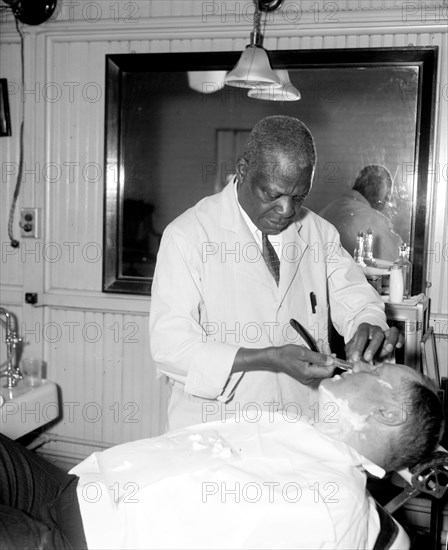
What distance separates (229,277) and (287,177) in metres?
0.40

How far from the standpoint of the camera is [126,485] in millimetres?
1580

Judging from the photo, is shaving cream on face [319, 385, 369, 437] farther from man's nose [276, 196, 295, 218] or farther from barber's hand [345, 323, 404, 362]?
man's nose [276, 196, 295, 218]

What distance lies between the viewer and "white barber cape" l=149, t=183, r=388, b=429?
191cm

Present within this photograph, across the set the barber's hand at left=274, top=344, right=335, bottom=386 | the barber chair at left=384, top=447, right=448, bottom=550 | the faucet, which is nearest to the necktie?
the barber's hand at left=274, top=344, right=335, bottom=386

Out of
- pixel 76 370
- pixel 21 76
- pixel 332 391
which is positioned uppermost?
pixel 21 76

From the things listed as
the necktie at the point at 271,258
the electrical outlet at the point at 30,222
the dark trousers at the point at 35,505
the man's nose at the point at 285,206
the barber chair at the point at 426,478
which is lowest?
the dark trousers at the point at 35,505

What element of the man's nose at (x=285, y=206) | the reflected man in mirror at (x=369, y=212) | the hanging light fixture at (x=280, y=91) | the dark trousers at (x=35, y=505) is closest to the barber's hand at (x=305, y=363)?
the man's nose at (x=285, y=206)

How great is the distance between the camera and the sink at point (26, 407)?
2.92m

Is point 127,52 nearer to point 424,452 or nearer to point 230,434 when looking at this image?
point 230,434

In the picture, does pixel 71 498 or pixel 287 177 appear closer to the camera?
pixel 71 498

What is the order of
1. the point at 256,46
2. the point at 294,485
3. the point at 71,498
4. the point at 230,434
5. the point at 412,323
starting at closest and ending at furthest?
the point at 294,485, the point at 71,498, the point at 230,434, the point at 412,323, the point at 256,46

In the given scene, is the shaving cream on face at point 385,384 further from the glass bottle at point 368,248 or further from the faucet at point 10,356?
the faucet at point 10,356

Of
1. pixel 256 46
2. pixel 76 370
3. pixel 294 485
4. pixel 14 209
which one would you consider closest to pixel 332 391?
pixel 294 485

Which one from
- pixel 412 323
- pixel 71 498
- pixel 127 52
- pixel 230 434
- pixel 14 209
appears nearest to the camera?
pixel 71 498
